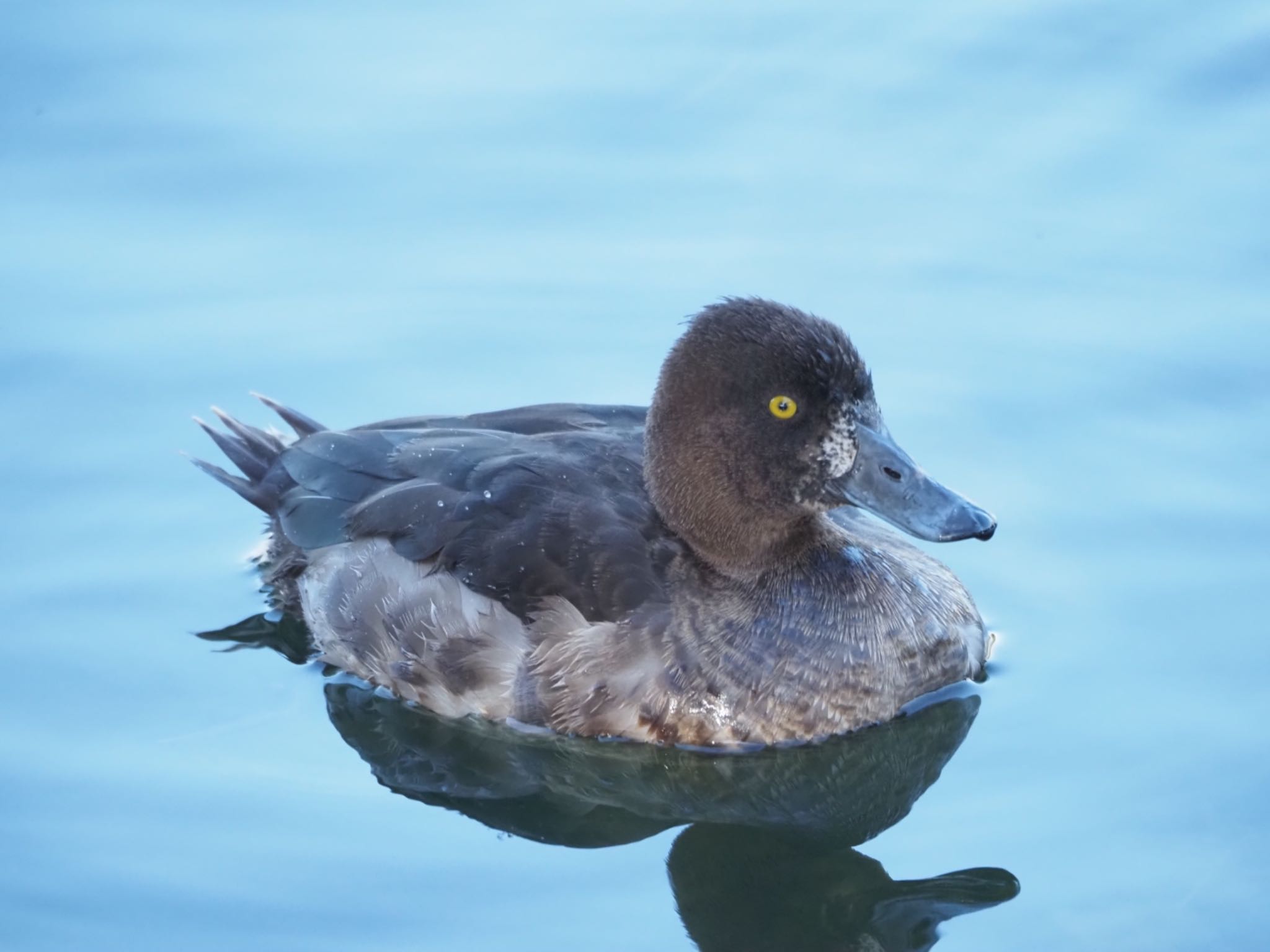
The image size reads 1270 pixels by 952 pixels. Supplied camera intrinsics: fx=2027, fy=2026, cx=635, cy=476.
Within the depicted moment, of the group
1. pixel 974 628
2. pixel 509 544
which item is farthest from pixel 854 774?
pixel 509 544

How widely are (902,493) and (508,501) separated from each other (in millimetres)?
1448

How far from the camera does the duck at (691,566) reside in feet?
24.0

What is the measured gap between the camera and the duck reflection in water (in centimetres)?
655

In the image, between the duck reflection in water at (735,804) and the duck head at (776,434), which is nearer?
the duck reflection in water at (735,804)

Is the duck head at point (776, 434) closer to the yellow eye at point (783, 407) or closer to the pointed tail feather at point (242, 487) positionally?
the yellow eye at point (783, 407)

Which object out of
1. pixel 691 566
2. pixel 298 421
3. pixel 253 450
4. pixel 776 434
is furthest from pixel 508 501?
pixel 253 450

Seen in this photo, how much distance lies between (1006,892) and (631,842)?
4.20ft

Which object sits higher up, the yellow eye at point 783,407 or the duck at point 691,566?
the yellow eye at point 783,407

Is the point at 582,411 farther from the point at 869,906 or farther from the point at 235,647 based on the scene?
the point at 869,906

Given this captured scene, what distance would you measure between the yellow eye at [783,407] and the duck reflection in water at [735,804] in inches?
48.6

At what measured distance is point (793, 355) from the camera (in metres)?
7.18

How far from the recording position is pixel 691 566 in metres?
7.52

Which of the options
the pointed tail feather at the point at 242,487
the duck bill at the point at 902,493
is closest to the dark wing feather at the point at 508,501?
the pointed tail feather at the point at 242,487

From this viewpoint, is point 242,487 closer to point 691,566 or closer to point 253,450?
point 253,450
